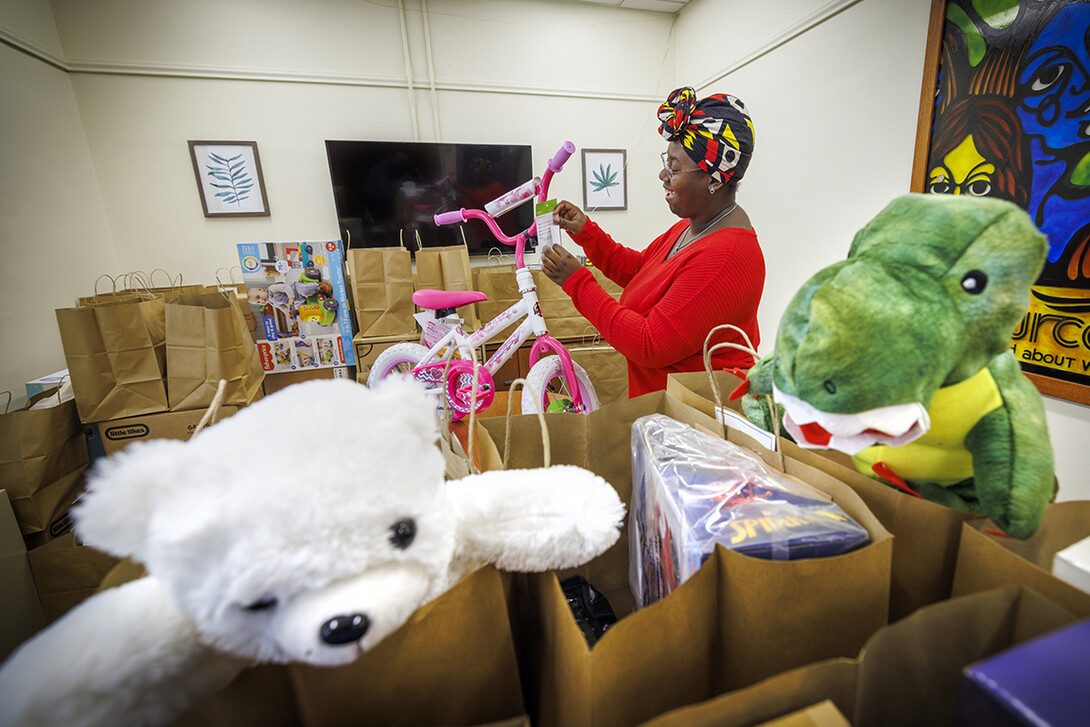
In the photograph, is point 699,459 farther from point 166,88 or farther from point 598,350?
point 166,88

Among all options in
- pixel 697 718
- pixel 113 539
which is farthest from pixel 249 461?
pixel 697 718

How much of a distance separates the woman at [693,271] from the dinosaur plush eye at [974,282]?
488 millimetres

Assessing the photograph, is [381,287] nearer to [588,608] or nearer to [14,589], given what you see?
[14,589]

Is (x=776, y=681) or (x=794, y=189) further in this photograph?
(x=794, y=189)

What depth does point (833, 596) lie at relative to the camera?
363mm

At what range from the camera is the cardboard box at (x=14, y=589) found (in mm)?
916

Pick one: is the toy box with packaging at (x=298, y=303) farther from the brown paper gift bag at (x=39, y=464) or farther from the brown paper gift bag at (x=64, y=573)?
the brown paper gift bag at (x=64, y=573)

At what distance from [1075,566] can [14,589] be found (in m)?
1.76

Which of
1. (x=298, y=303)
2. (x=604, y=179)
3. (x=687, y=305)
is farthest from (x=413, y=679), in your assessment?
(x=604, y=179)

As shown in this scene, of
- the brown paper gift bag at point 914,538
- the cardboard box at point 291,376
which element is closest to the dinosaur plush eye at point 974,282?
the brown paper gift bag at point 914,538

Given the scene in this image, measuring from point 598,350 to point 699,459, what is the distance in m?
1.38

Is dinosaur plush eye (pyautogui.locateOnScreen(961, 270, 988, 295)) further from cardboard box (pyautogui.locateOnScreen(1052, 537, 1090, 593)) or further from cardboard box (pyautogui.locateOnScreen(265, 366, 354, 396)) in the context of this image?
cardboard box (pyautogui.locateOnScreen(265, 366, 354, 396))

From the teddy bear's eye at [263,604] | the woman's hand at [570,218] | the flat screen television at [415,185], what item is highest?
the flat screen television at [415,185]

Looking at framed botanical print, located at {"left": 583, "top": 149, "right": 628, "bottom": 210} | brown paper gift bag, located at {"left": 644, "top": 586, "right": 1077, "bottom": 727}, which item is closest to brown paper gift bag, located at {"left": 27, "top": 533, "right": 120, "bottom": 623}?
brown paper gift bag, located at {"left": 644, "top": 586, "right": 1077, "bottom": 727}
